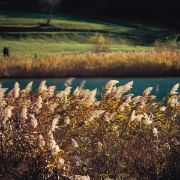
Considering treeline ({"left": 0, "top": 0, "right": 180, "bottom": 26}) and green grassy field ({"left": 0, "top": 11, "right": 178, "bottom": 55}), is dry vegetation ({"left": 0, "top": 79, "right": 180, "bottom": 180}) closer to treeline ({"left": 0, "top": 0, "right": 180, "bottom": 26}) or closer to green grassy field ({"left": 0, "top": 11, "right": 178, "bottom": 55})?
green grassy field ({"left": 0, "top": 11, "right": 178, "bottom": 55})

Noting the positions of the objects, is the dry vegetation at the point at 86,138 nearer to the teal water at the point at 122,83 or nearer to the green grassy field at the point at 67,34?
the teal water at the point at 122,83

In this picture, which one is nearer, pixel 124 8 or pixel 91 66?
pixel 91 66

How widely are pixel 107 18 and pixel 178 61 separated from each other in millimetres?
61543

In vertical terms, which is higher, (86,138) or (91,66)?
(86,138)

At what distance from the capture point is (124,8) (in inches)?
4124

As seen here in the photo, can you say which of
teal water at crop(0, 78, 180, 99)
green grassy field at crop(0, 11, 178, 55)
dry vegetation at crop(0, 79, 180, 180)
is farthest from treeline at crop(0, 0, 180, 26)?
dry vegetation at crop(0, 79, 180, 180)

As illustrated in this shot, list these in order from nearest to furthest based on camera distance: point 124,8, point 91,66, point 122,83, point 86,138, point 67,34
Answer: point 86,138, point 122,83, point 91,66, point 67,34, point 124,8

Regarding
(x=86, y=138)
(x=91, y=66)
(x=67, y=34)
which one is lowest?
(x=67, y=34)

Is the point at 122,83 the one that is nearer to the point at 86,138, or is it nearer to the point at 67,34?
the point at 86,138

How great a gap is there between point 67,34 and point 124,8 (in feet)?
95.7

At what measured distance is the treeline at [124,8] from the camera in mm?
99875

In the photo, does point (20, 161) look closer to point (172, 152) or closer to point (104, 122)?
point (104, 122)

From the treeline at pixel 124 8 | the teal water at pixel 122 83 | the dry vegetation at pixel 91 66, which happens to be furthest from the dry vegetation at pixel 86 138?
the treeline at pixel 124 8

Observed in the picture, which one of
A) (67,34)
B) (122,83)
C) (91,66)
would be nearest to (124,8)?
(67,34)
